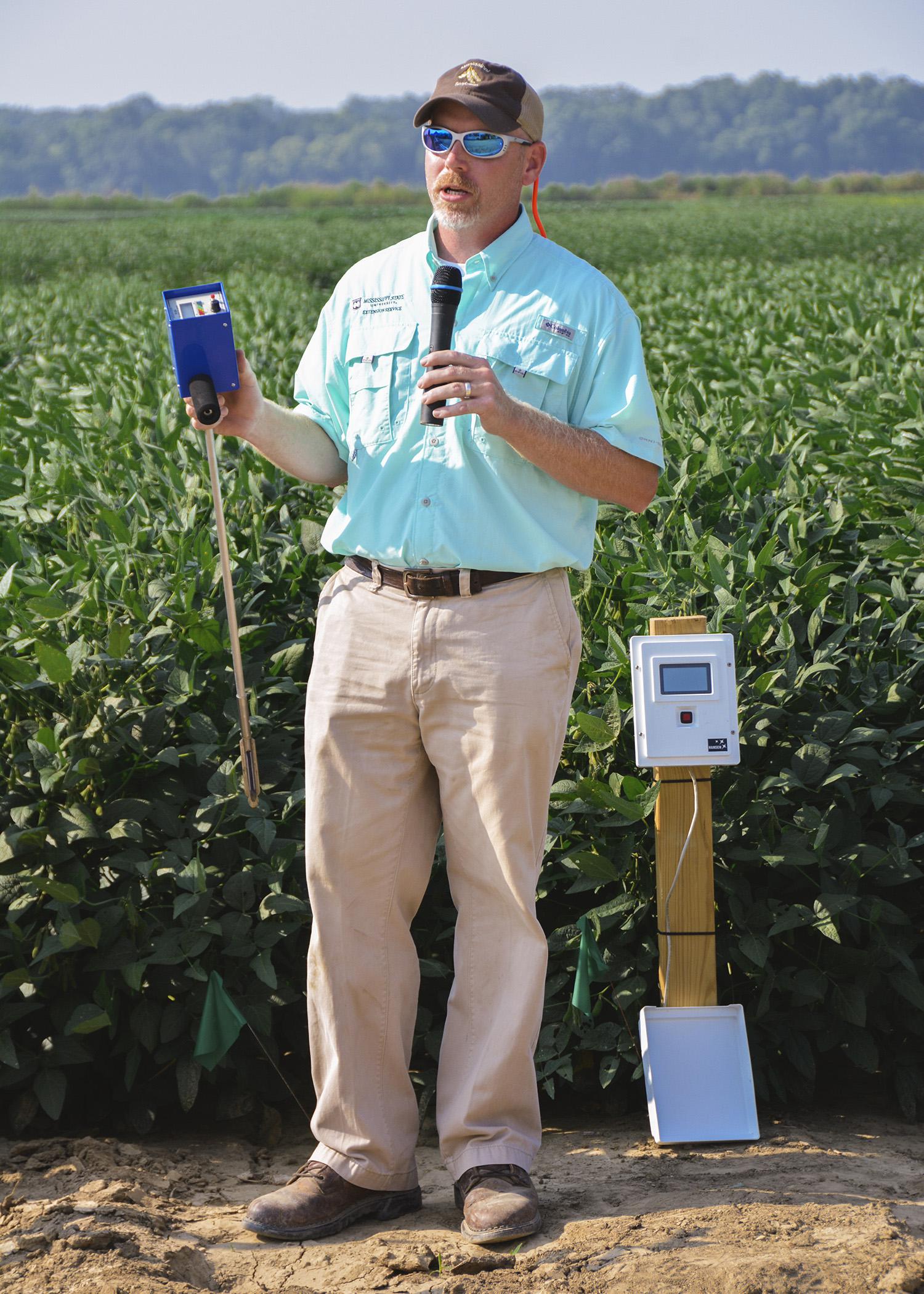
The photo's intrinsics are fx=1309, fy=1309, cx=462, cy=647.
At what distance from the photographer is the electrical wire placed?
292cm

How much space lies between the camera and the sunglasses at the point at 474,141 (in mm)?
2510

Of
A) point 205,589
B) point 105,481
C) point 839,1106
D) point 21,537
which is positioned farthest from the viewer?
point 105,481

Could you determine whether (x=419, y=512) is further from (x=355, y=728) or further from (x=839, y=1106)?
(x=839, y=1106)

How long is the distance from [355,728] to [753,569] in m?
1.37

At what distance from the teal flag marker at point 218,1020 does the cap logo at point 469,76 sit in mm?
1919

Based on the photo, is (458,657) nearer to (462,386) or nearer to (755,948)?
(462,386)

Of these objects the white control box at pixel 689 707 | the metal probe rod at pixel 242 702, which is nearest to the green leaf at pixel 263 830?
the metal probe rod at pixel 242 702

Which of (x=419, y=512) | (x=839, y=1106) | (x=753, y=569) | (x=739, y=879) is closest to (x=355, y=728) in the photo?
(x=419, y=512)

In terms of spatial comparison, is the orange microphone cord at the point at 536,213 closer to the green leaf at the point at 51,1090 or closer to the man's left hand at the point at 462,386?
the man's left hand at the point at 462,386

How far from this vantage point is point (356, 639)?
8.69ft

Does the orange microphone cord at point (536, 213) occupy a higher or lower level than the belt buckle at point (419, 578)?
higher

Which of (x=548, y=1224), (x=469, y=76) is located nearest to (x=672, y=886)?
(x=548, y=1224)

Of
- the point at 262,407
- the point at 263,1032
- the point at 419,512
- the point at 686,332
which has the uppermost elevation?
the point at 686,332

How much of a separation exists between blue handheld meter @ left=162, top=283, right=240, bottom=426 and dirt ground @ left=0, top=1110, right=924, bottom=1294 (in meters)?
1.60
